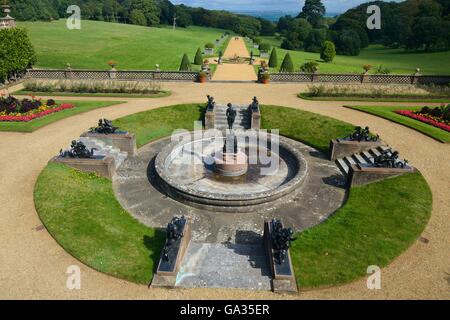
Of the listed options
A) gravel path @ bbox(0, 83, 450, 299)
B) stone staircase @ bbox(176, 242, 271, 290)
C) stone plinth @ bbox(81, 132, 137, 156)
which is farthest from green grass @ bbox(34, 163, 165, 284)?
stone plinth @ bbox(81, 132, 137, 156)

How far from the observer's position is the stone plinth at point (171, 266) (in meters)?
12.5

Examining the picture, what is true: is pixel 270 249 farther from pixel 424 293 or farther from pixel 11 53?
pixel 11 53

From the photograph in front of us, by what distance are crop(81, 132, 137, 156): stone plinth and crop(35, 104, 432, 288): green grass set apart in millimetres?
4188

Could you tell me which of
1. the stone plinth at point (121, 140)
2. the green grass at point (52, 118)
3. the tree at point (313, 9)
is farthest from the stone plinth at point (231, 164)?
the tree at point (313, 9)

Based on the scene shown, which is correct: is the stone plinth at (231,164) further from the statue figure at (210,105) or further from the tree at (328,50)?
the tree at (328,50)

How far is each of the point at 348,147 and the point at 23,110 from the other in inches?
1154

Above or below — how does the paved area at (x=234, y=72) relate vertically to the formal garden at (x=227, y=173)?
above

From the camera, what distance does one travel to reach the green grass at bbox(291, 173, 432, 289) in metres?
13.3

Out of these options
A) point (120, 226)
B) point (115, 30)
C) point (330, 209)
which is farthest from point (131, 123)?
point (115, 30)

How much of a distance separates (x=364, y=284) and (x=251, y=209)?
6860mm

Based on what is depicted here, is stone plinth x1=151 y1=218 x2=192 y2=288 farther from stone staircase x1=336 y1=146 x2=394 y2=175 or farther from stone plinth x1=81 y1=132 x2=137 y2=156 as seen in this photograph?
stone staircase x1=336 y1=146 x2=394 y2=175

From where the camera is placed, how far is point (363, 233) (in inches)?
615

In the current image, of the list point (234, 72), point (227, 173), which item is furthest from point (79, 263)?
point (234, 72)

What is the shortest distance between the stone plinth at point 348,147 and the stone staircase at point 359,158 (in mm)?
274
